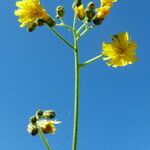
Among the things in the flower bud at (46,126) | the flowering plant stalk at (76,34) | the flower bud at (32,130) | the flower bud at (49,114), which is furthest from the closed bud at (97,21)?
the flower bud at (32,130)

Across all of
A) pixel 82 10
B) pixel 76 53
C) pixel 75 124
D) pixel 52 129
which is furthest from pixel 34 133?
pixel 82 10

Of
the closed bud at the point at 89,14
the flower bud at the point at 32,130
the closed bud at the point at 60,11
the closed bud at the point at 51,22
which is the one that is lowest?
the flower bud at the point at 32,130

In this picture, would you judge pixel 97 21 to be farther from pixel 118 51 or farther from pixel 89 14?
pixel 118 51

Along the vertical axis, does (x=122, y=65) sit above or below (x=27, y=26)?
below

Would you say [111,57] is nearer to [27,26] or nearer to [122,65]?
[122,65]

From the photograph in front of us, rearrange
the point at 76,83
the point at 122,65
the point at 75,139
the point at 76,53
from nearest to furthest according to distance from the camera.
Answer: the point at 75,139 < the point at 76,83 < the point at 76,53 < the point at 122,65

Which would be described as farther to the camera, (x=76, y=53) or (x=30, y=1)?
(x=30, y=1)

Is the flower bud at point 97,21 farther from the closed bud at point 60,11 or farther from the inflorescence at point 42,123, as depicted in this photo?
the inflorescence at point 42,123
